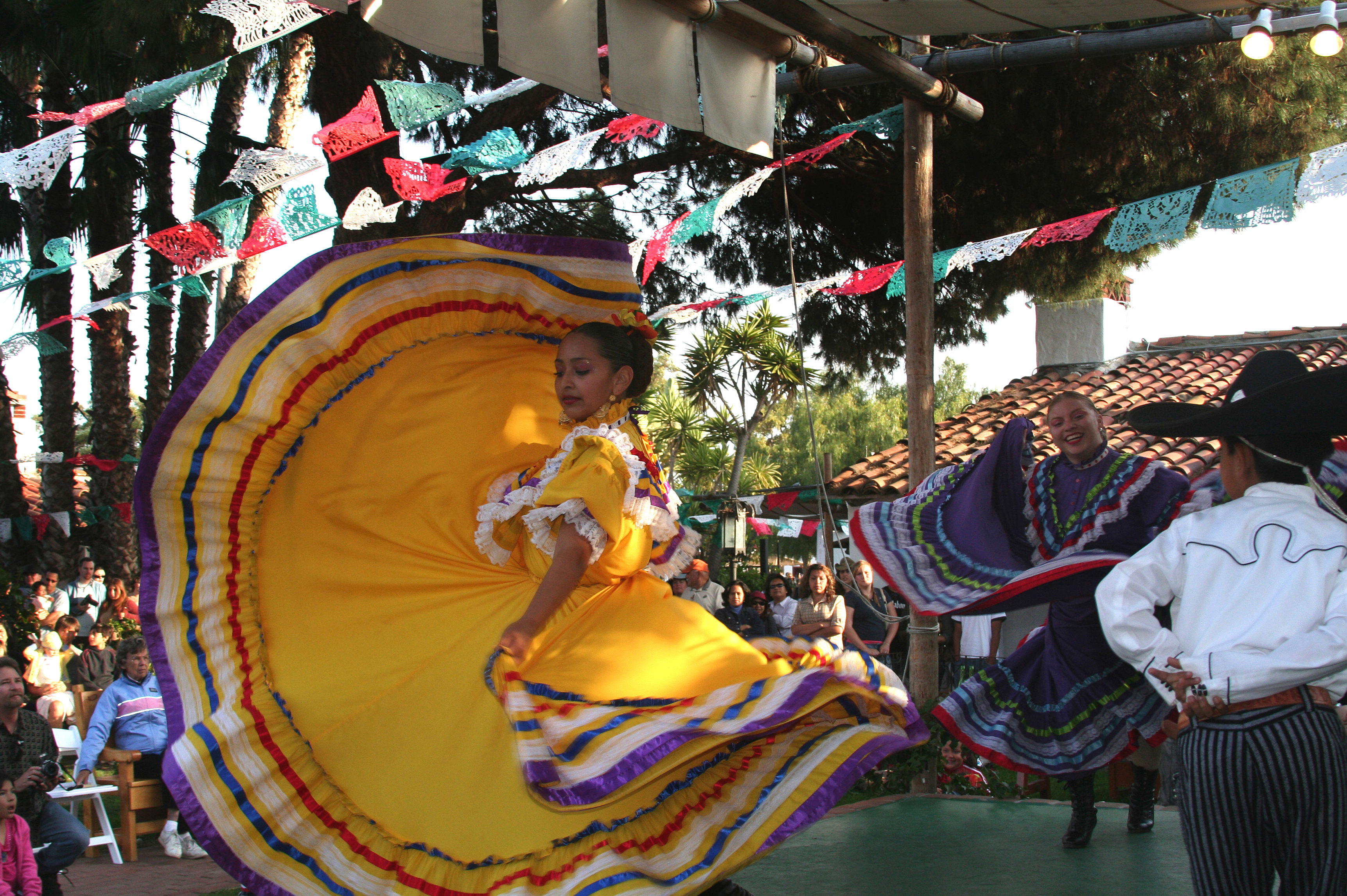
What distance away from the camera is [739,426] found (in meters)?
20.8

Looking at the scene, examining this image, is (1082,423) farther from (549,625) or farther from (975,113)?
(975,113)

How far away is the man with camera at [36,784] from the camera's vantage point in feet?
13.3

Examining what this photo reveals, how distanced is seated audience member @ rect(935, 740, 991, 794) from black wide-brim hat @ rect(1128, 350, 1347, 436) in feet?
12.1

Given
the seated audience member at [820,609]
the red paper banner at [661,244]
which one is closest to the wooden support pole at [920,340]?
the red paper banner at [661,244]

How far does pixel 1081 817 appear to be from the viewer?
4.01 metres

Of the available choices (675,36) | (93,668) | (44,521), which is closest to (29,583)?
(44,521)

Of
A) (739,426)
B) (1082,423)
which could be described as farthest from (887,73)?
(739,426)

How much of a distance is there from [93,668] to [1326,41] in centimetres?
821

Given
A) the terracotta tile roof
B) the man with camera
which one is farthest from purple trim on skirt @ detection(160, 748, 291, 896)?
the terracotta tile roof

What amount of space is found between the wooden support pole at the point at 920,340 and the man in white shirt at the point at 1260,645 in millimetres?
3177

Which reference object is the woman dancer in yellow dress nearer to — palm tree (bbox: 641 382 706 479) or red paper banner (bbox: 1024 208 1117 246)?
red paper banner (bbox: 1024 208 1117 246)

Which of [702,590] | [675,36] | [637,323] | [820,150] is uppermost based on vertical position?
[820,150]

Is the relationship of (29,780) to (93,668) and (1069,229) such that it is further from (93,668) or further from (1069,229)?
(1069,229)

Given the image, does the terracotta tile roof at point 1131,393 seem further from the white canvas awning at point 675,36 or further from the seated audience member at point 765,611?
the white canvas awning at point 675,36
